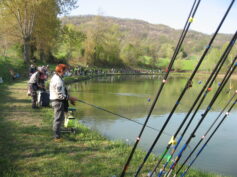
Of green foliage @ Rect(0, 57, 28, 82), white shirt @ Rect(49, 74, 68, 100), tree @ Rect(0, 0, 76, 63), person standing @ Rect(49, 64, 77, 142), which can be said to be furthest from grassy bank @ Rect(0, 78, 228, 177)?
tree @ Rect(0, 0, 76, 63)

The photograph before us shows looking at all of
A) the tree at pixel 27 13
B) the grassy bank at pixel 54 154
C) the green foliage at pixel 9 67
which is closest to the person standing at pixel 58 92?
the grassy bank at pixel 54 154

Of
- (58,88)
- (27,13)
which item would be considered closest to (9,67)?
(27,13)

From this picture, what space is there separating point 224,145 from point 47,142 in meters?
7.18

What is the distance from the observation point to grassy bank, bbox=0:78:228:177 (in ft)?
16.3

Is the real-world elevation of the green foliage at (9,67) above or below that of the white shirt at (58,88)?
below

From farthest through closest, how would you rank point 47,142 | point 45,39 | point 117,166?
point 45,39, point 47,142, point 117,166

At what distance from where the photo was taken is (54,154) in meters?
5.79

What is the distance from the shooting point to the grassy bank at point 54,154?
4977 millimetres

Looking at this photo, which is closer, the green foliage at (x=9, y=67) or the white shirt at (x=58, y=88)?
the white shirt at (x=58, y=88)

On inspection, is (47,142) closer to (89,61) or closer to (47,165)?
(47,165)

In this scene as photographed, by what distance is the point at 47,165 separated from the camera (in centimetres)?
515

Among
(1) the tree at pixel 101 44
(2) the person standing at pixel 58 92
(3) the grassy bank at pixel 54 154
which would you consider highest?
(2) the person standing at pixel 58 92

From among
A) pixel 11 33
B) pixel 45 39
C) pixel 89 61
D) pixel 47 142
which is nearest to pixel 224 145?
pixel 47 142

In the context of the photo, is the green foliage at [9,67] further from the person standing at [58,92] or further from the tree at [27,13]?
the person standing at [58,92]
